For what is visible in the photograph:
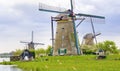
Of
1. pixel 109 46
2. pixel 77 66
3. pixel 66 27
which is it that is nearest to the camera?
pixel 77 66

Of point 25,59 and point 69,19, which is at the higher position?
point 69,19

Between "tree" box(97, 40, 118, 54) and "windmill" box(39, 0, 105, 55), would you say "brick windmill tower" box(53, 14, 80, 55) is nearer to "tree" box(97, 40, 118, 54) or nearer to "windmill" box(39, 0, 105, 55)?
"windmill" box(39, 0, 105, 55)

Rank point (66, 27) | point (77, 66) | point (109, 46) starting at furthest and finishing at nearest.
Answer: point (109, 46)
point (66, 27)
point (77, 66)

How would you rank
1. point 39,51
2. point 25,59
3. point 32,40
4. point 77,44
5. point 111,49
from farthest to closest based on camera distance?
point 39,51 < point 32,40 < point 111,49 < point 25,59 < point 77,44

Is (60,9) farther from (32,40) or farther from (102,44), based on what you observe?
(32,40)

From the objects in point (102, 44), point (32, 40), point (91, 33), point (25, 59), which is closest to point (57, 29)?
point (25, 59)

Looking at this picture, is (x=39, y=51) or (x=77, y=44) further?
(x=39, y=51)

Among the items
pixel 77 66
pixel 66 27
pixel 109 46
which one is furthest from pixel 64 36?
pixel 77 66

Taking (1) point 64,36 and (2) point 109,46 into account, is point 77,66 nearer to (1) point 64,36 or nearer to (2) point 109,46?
(1) point 64,36

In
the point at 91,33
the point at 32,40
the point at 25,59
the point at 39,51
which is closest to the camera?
the point at 25,59

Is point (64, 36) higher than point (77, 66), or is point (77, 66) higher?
point (64, 36)

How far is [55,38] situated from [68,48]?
12.4 ft

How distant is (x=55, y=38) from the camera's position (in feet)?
262

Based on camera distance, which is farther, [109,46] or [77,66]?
[109,46]
